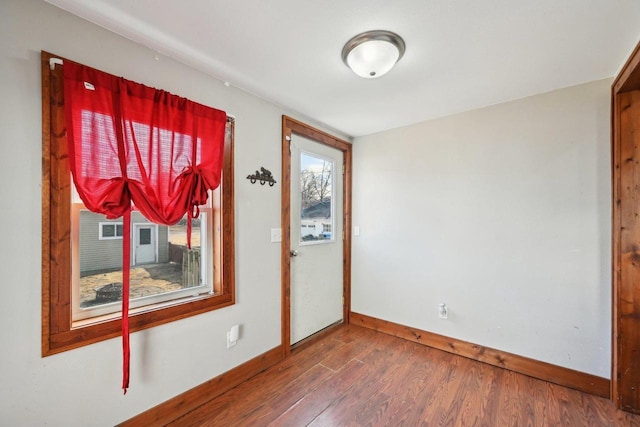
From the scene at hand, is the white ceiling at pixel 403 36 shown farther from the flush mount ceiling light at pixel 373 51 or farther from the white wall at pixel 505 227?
the white wall at pixel 505 227


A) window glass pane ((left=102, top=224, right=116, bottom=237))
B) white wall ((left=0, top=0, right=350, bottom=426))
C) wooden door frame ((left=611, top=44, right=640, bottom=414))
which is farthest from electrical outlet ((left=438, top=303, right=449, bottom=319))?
window glass pane ((left=102, top=224, right=116, bottom=237))

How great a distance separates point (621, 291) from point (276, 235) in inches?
99.6

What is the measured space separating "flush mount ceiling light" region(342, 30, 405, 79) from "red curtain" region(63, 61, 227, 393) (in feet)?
3.40

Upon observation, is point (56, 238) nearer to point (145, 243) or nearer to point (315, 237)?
point (145, 243)

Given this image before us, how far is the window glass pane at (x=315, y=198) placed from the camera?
9.09 feet

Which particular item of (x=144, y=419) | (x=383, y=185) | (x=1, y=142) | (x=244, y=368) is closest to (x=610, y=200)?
(x=383, y=185)

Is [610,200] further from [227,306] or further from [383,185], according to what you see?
[227,306]

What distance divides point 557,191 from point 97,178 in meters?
3.10

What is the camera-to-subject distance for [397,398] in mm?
1901

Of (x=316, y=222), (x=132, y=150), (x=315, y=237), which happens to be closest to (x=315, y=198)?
(x=316, y=222)

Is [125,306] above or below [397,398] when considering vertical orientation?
above

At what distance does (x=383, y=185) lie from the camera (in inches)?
120

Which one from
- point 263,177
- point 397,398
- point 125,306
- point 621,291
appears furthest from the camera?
point 263,177

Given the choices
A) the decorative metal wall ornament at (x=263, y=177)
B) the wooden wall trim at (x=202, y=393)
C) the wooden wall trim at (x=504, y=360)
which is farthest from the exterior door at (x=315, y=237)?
the wooden wall trim at (x=504, y=360)
